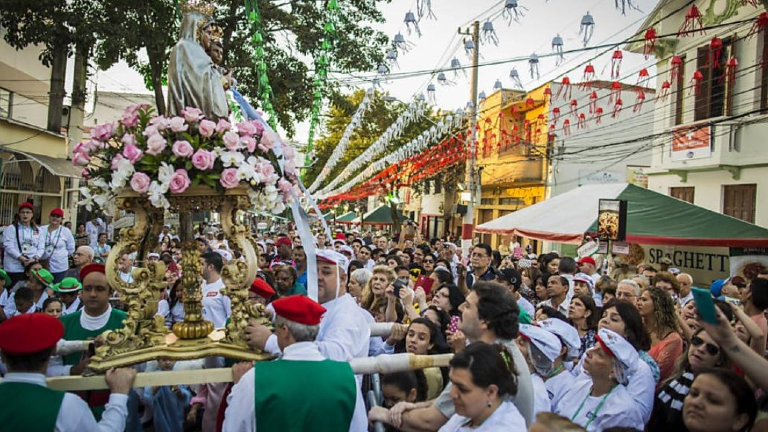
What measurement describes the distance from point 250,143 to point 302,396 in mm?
1459

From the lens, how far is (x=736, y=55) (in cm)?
1511

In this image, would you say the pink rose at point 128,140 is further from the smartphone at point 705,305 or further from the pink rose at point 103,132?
the smartphone at point 705,305

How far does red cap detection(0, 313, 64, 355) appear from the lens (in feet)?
9.00

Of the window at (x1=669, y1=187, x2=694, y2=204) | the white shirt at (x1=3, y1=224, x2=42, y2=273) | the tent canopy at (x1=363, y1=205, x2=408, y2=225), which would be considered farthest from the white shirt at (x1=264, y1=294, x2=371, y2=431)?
the tent canopy at (x1=363, y1=205, x2=408, y2=225)

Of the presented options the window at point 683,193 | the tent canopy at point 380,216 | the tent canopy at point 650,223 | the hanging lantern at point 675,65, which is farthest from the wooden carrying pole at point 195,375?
the tent canopy at point 380,216

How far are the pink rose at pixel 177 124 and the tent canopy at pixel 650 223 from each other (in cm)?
1014

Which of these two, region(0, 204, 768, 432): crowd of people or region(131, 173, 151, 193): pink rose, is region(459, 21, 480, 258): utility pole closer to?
region(0, 204, 768, 432): crowd of people

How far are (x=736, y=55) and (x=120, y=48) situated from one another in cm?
1520

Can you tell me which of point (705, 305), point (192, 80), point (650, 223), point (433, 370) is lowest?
point (433, 370)

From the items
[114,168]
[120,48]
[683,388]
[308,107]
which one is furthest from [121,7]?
[683,388]

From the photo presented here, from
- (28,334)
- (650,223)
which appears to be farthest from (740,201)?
(28,334)

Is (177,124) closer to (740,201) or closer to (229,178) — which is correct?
(229,178)

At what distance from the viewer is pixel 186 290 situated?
351cm

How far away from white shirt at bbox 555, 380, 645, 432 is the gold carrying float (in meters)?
2.03
